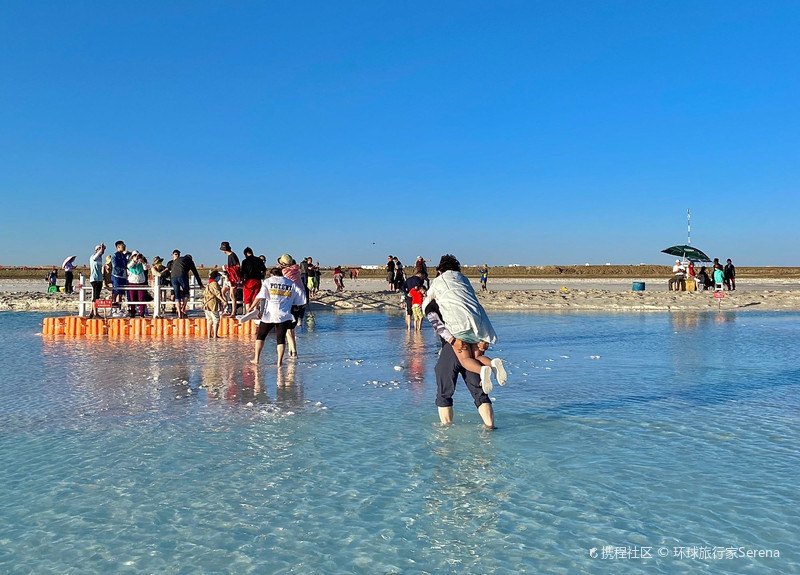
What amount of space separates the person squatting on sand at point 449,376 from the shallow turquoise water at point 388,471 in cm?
29

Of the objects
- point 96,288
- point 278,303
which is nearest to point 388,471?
point 278,303

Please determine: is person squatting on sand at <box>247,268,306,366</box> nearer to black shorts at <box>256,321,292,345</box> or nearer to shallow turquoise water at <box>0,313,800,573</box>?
black shorts at <box>256,321,292,345</box>

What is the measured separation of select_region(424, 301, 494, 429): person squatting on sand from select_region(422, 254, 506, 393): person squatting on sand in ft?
0.23

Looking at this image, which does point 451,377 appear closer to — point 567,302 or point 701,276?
point 567,302


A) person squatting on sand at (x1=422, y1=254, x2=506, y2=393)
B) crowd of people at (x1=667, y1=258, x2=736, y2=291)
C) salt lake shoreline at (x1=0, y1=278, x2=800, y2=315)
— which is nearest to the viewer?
person squatting on sand at (x1=422, y1=254, x2=506, y2=393)

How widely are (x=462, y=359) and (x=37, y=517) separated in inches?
145

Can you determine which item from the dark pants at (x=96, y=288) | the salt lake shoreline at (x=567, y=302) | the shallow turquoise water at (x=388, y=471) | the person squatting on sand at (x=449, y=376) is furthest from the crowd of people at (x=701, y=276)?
the person squatting on sand at (x=449, y=376)

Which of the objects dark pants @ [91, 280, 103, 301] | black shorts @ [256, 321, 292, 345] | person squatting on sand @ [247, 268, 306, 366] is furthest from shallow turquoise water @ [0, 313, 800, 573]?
dark pants @ [91, 280, 103, 301]

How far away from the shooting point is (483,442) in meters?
6.33

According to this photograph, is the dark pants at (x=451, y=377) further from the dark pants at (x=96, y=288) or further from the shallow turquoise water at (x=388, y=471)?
the dark pants at (x=96, y=288)

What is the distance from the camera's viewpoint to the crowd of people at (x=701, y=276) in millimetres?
33031

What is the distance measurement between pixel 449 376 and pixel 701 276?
3220cm

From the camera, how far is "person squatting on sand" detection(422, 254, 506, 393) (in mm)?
6320

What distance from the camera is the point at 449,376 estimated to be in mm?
6531
